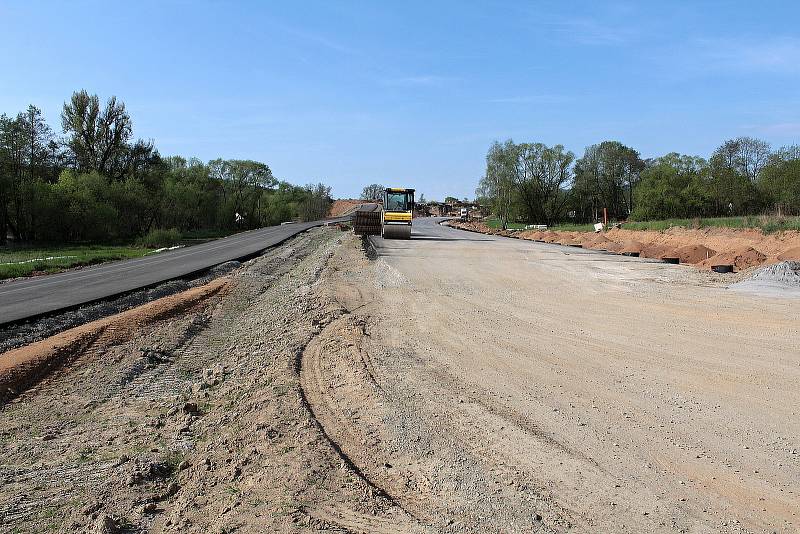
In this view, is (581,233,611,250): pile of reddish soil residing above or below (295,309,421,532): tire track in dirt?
above

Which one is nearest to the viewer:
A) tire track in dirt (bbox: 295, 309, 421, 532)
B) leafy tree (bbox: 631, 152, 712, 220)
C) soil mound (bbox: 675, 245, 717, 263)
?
tire track in dirt (bbox: 295, 309, 421, 532)

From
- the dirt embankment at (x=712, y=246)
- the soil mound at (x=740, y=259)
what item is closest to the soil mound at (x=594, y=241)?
the dirt embankment at (x=712, y=246)

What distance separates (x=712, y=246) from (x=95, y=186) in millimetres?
49802

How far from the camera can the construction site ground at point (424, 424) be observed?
4312mm

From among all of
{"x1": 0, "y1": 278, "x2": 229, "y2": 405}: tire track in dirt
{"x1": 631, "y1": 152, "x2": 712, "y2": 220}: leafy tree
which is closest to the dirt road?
{"x1": 0, "y1": 278, "x2": 229, "y2": 405}: tire track in dirt

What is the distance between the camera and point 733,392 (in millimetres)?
6938

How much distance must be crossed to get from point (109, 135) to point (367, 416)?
2634 inches

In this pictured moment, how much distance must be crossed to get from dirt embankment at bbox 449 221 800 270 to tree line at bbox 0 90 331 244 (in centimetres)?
4088

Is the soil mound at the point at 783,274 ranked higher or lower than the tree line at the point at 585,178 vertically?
lower

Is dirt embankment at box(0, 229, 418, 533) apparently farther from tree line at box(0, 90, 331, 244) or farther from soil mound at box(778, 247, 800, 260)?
tree line at box(0, 90, 331, 244)

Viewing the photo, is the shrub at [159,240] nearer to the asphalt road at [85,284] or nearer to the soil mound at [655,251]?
the asphalt road at [85,284]

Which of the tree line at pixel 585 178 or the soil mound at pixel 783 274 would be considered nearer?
the soil mound at pixel 783 274

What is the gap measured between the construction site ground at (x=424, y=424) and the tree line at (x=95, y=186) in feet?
139

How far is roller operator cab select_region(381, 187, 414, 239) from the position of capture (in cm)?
3784
